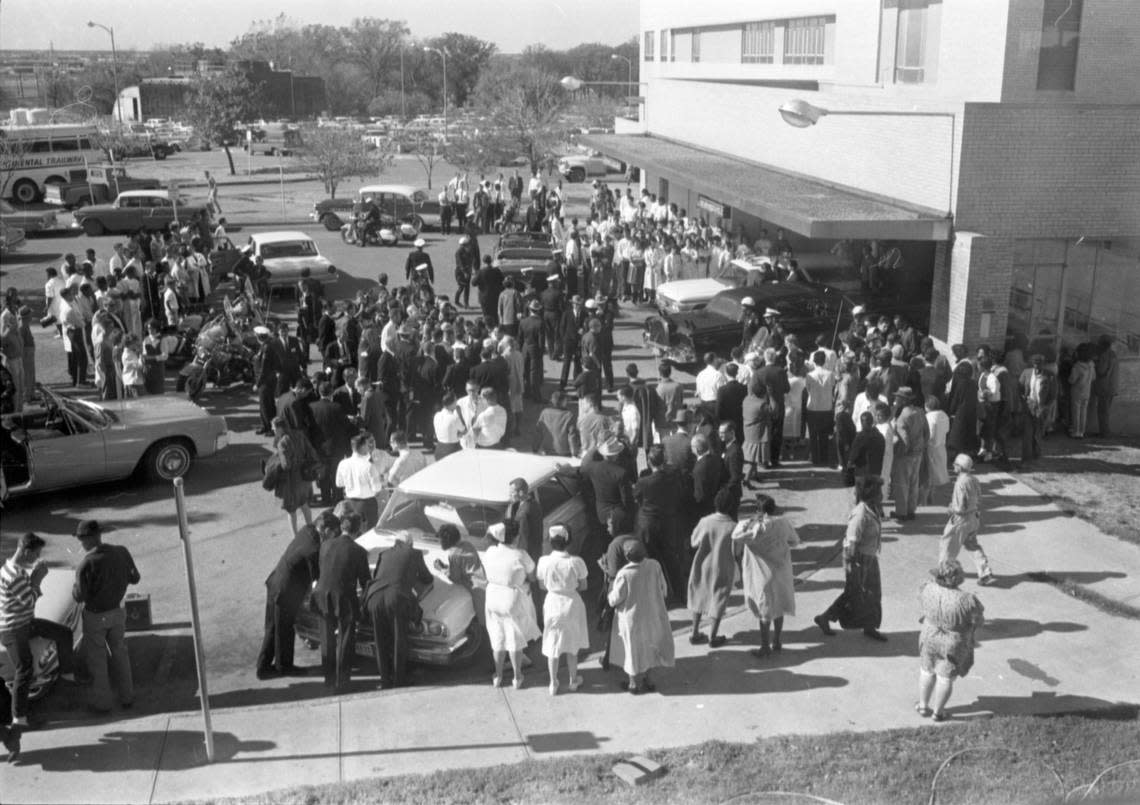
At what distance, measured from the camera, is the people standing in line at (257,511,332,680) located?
374 inches

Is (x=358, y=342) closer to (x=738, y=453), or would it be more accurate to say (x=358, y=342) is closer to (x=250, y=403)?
(x=250, y=403)

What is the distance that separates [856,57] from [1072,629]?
60.4ft

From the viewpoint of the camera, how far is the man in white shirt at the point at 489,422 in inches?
531

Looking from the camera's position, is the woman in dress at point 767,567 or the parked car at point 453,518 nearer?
the parked car at point 453,518

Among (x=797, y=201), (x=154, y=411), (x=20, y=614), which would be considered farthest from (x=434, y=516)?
(x=797, y=201)

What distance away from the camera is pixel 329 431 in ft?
43.2

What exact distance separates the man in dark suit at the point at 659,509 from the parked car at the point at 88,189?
36.2 meters

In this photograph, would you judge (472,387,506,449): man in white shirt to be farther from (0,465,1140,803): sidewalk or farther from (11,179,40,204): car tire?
(11,179,40,204): car tire

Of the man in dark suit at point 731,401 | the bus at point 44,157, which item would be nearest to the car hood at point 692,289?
the man in dark suit at point 731,401

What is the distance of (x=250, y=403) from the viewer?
59.4 ft

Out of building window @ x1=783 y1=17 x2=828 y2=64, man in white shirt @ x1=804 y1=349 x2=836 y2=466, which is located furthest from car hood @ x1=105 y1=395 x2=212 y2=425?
building window @ x1=783 y1=17 x2=828 y2=64

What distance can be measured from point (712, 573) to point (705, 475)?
1.37 m

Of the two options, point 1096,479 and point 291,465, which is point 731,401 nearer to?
point 1096,479

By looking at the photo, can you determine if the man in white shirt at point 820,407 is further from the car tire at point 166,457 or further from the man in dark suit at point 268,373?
the car tire at point 166,457
